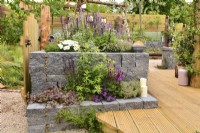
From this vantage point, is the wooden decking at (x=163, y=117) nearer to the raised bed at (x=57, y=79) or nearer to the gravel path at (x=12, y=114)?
the raised bed at (x=57, y=79)

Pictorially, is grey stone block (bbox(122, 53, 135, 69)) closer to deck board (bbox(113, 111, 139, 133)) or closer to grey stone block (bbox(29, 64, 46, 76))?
deck board (bbox(113, 111, 139, 133))

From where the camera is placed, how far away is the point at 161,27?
39.5ft

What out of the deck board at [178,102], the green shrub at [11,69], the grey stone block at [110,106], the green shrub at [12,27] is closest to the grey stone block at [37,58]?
the grey stone block at [110,106]

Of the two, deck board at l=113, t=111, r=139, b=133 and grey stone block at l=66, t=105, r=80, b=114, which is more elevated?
grey stone block at l=66, t=105, r=80, b=114

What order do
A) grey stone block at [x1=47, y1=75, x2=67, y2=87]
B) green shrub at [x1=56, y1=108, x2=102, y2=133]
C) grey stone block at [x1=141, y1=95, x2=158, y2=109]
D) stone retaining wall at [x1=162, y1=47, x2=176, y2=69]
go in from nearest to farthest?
1. green shrub at [x1=56, y1=108, x2=102, y2=133]
2. grey stone block at [x1=141, y1=95, x2=158, y2=109]
3. grey stone block at [x1=47, y1=75, x2=67, y2=87]
4. stone retaining wall at [x1=162, y1=47, x2=176, y2=69]

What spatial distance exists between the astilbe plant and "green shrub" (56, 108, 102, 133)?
14 centimetres

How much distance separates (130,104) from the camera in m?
3.06

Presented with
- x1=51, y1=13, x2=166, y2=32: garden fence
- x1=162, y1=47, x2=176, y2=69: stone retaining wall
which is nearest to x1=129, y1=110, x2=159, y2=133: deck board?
x1=162, y1=47, x2=176, y2=69: stone retaining wall

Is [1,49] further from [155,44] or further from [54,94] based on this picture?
[155,44]

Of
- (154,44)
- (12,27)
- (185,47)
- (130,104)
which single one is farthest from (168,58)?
(12,27)

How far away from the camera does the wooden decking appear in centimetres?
250

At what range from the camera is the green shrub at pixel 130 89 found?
10.4ft

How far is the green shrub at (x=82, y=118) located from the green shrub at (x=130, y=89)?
0.53 m

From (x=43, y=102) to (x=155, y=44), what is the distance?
957 cm
